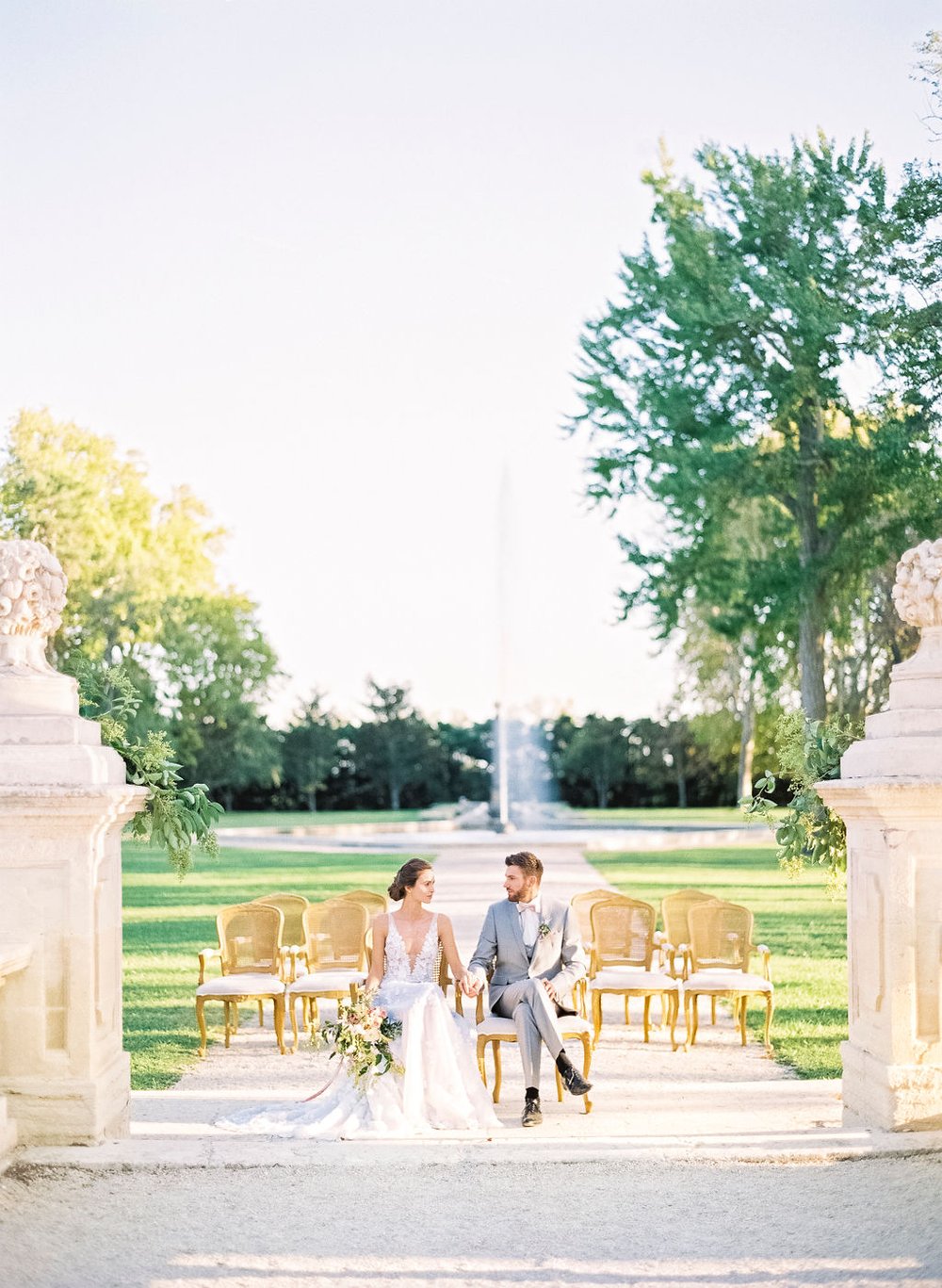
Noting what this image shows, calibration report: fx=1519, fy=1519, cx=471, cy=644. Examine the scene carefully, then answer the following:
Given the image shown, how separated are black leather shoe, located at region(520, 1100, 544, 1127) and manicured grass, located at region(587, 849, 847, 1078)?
8.29ft

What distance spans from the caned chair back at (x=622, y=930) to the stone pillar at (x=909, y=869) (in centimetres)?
462

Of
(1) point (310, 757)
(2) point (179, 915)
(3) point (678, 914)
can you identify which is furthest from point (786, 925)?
(1) point (310, 757)

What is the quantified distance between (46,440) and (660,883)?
1197 inches

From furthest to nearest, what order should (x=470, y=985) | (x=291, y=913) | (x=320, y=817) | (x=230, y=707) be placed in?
1. (x=320, y=817)
2. (x=230, y=707)
3. (x=291, y=913)
4. (x=470, y=985)

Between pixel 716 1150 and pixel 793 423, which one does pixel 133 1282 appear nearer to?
pixel 716 1150

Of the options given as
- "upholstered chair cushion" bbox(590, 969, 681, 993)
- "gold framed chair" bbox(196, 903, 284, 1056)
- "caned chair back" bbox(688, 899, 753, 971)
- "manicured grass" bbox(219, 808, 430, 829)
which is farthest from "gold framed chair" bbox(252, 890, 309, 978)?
"manicured grass" bbox(219, 808, 430, 829)

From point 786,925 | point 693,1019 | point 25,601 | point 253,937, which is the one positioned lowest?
point 786,925

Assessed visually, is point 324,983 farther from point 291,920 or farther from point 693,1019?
point 693,1019

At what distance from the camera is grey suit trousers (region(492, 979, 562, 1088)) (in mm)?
8039

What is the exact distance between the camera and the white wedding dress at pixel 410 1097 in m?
7.52

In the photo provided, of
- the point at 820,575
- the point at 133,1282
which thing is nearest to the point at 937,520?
the point at 820,575

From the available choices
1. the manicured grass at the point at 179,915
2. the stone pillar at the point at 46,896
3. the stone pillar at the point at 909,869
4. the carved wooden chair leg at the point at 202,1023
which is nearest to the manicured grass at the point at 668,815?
the manicured grass at the point at 179,915

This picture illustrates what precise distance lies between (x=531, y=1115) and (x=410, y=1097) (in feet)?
2.05

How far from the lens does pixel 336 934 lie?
1141 centimetres
